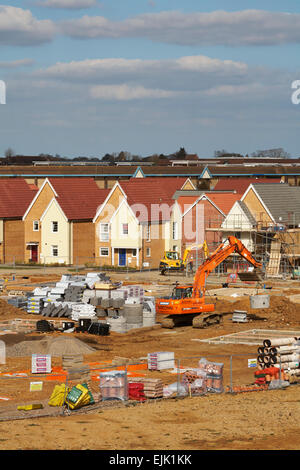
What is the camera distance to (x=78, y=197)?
261 ft

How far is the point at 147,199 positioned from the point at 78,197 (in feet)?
24.5

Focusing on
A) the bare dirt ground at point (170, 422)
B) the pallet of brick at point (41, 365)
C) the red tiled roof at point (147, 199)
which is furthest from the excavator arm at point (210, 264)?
the red tiled roof at point (147, 199)

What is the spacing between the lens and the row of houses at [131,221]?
2827 inches

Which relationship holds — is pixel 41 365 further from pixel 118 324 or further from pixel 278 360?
pixel 118 324

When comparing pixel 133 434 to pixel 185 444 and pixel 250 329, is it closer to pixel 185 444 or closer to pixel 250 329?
pixel 185 444

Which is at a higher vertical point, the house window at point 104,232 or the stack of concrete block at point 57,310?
the house window at point 104,232

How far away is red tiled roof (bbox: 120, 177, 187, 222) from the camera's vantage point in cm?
7425

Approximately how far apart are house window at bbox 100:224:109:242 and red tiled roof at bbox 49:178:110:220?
2.39 meters

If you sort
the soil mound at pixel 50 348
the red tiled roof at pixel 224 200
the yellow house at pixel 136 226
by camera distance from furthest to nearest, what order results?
the red tiled roof at pixel 224 200 → the yellow house at pixel 136 226 → the soil mound at pixel 50 348

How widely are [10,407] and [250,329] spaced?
2055cm

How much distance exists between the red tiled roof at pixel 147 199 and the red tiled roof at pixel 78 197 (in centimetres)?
459

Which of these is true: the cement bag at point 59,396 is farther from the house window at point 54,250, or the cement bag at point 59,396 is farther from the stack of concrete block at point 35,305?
the house window at point 54,250

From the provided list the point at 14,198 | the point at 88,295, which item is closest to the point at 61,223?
the point at 14,198
